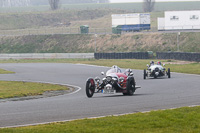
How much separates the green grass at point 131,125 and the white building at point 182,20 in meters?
68.9

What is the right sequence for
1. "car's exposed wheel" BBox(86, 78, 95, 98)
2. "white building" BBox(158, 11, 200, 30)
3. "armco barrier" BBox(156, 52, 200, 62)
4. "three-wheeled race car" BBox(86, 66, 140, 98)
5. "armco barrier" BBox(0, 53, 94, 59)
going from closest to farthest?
1. "car's exposed wheel" BBox(86, 78, 95, 98)
2. "three-wheeled race car" BBox(86, 66, 140, 98)
3. "armco barrier" BBox(156, 52, 200, 62)
4. "armco barrier" BBox(0, 53, 94, 59)
5. "white building" BBox(158, 11, 200, 30)

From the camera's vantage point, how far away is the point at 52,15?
12588cm

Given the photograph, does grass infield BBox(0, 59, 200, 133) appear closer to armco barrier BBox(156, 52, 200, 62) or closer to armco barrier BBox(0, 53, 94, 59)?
armco barrier BBox(156, 52, 200, 62)

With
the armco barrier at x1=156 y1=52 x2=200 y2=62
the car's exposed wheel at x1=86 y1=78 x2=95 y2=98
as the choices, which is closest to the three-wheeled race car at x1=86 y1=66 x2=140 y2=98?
the car's exposed wheel at x1=86 y1=78 x2=95 y2=98

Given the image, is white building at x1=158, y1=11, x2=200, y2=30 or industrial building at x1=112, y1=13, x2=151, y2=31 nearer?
white building at x1=158, y1=11, x2=200, y2=30

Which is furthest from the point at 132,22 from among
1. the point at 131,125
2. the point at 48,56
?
the point at 131,125

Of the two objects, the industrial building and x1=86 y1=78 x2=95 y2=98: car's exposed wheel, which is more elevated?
the industrial building

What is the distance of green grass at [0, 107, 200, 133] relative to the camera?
1066cm

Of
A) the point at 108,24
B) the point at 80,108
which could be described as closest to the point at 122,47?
the point at 108,24

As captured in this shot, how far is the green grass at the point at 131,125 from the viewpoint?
35.0ft

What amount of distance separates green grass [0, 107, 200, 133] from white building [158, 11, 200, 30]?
68.9 metres

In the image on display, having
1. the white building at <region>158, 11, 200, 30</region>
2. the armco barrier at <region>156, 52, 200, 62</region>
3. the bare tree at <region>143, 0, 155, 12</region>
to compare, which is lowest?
the armco barrier at <region>156, 52, 200, 62</region>

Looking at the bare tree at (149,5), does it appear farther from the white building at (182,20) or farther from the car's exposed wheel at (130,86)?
the car's exposed wheel at (130,86)

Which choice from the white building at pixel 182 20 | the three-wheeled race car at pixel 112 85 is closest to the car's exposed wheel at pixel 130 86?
the three-wheeled race car at pixel 112 85
